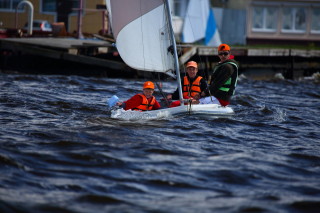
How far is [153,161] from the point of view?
9703 millimetres

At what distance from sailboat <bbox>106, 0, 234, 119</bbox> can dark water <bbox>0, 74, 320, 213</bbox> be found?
4.77 ft

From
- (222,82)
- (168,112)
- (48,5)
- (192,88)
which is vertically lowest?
(168,112)

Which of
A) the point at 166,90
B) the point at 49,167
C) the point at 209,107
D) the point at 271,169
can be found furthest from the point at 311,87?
the point at 49,167

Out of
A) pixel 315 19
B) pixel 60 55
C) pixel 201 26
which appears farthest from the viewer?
pixel 315 19

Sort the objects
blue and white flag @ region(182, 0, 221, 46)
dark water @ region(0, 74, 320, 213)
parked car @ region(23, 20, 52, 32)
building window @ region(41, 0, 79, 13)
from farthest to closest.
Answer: building window @ region(41, 0, 79, 13)
blue and white flag @ region(182, 0, 221, 46)
parked car @ region(23, 20, 52, 32)
dark water @ region(0, 74, 320, 213)

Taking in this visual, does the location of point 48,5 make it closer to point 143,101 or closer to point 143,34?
point 143,34

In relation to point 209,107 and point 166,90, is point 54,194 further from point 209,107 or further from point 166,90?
point 166,90

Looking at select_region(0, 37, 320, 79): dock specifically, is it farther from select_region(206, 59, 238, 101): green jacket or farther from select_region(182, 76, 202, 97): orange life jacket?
select_region(206, 59, 238, 101): green jacket

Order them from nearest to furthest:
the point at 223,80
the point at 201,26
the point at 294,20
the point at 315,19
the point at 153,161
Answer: the point at 153,161 < the point at 223,80 < the point at 201,26 < the point at 294,20 < the point at 315,19

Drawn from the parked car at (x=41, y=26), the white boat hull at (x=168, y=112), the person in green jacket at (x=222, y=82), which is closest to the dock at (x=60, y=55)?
the parked car at (x=41, y=26)

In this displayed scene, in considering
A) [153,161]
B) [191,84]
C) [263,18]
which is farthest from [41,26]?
[153,161]

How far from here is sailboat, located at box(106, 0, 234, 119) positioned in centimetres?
1366

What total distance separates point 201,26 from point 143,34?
17.9m

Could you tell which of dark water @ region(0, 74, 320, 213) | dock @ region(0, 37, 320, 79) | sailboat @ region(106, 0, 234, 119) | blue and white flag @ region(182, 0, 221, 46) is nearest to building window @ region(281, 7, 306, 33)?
blue and white flag @ region(182, 0, 221, 46)
